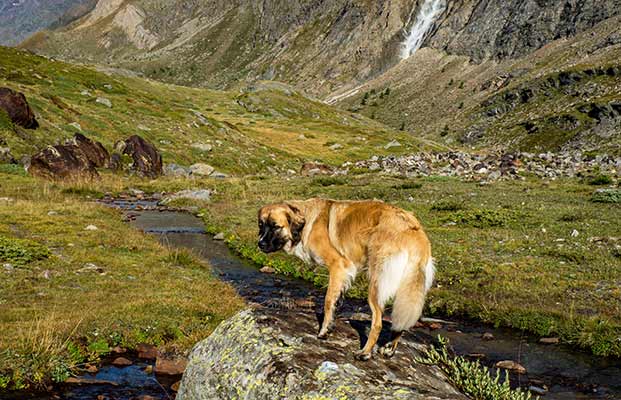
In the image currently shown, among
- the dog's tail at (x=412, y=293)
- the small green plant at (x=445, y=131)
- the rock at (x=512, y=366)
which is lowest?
the rock at (x=512, y=366)

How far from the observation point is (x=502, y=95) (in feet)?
550

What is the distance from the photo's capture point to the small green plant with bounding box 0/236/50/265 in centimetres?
1750

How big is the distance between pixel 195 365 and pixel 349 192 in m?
30.9

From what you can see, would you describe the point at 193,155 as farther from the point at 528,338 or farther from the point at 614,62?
the point at 614,62

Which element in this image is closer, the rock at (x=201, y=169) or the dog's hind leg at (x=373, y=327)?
the dog's hind leg at (x=373, y=327)

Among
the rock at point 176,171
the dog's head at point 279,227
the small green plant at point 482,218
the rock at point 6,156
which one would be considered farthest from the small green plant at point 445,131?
the dog's head at point 279,227

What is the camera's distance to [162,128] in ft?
232

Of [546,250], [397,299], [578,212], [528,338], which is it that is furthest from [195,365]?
[578,212]

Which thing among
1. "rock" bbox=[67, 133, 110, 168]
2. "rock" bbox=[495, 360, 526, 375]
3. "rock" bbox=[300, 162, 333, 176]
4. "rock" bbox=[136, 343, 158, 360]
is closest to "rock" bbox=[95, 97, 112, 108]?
"rock" bbox=[67, 133, 110, 168]

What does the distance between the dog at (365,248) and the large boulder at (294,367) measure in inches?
15.2

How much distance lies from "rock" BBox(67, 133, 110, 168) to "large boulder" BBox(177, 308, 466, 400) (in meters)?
44.1

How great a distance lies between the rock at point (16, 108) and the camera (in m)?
48.3

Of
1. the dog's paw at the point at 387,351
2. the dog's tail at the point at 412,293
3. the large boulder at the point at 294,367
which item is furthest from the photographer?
the dog's paw at the point at 387,351

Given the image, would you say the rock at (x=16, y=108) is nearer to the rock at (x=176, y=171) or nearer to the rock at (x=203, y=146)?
the rock at (x=176, y=171)
